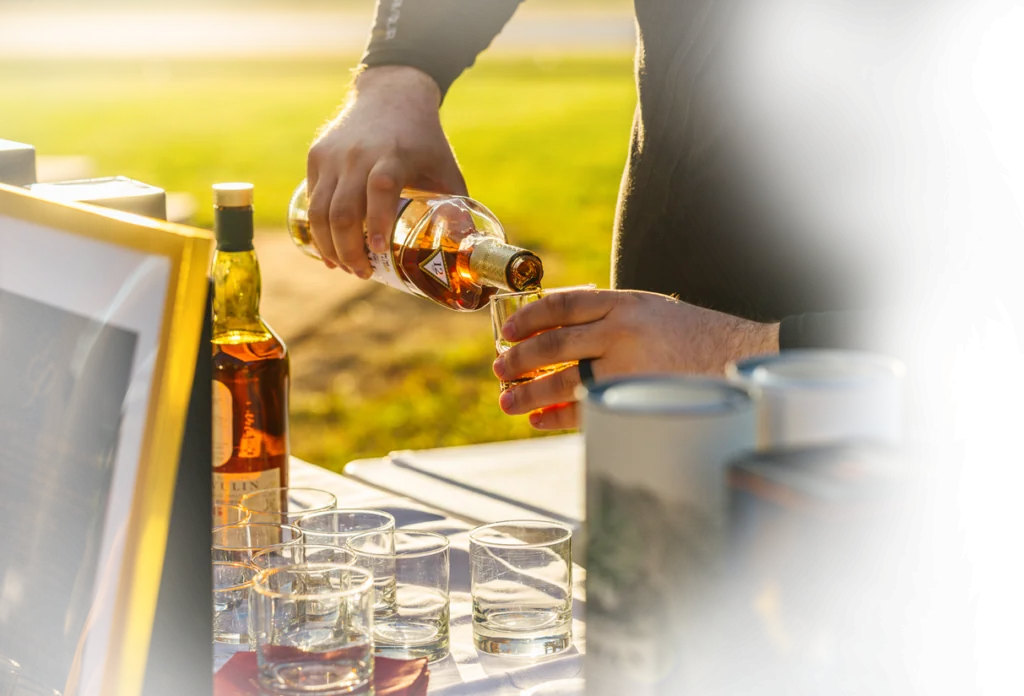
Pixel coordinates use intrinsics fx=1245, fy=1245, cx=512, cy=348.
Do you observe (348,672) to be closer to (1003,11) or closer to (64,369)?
(64,369)

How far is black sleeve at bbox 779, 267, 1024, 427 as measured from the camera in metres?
1.16

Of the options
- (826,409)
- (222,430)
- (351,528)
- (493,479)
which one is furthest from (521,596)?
(493,479)

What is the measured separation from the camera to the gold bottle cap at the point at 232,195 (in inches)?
44.2

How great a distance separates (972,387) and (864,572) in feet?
0.56

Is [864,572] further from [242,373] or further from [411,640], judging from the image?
[242,373]


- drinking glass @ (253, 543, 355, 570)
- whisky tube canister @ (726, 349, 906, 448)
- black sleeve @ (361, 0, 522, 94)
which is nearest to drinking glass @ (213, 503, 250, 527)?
drinking glass @ (253, 543, 355, 570)

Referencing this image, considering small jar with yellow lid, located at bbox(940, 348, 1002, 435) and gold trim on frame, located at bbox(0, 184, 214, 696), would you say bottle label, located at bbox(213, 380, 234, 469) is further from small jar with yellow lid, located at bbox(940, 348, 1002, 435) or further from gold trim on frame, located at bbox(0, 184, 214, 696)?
small jar with yellow lid, located at bbox(940, 348, 1002, 435)

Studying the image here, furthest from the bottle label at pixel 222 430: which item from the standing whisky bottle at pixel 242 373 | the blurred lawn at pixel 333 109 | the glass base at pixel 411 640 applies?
the blurred lawn at pixel 333 109

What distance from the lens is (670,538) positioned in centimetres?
58

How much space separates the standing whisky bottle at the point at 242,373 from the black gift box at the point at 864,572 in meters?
0.68

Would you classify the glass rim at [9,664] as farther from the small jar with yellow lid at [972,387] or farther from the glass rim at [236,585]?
the small jar with yellow lid at [972,387]

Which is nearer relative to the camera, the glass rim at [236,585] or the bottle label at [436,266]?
the glass rim at [236,585]

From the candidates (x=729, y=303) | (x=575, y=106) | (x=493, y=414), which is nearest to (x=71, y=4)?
(x=575, y=106)

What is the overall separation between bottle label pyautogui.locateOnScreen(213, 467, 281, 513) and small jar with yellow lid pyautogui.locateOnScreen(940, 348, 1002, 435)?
26.8 inches
